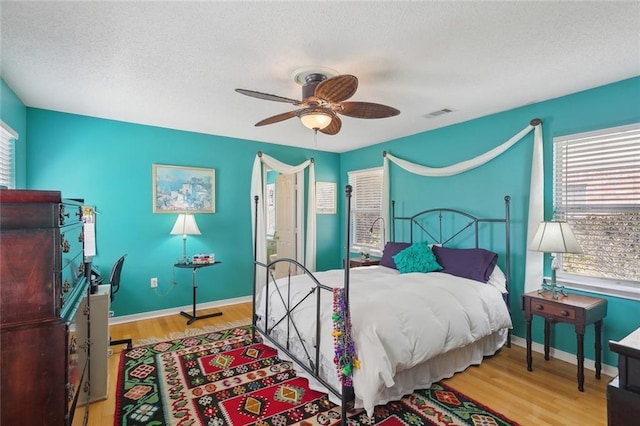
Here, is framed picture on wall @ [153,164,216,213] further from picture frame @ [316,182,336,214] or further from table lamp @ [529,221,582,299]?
table lamp @ [529,221,582,299]

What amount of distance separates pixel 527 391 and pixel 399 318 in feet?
3.98

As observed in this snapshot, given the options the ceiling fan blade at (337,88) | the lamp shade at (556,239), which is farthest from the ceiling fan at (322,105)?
the lamp shade at (556,239)

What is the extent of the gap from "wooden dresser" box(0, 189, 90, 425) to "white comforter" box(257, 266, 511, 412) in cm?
150

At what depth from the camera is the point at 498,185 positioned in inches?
138

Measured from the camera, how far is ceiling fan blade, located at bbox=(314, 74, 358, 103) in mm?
1930

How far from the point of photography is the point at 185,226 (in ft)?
13.2

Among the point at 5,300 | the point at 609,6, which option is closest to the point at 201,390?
the point at 5,300

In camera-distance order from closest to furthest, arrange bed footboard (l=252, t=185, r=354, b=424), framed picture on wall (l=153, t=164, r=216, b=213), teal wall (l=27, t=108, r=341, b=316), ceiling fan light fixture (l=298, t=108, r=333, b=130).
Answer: bed footboard (l=252, t=185, r=354, b=424) < ceiling fan light fixture (l=298, t=108, r=333, b=130) < teal wall (l=27, t=108, r=341, b=316) < framed picture on wall (l=153, t=164, r=216, b=213)

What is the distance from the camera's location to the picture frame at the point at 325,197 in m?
5.71

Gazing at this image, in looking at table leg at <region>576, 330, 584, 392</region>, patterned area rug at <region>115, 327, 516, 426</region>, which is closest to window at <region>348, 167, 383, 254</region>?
patterned area rug at <region>115, 327, 516, 426</region>

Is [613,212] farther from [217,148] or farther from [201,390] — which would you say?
[217,148]

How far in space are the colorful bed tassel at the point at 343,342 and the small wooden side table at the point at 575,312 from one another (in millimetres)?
1798

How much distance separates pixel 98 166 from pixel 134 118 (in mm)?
722

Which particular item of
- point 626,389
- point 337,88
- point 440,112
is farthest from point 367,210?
point 626,389
